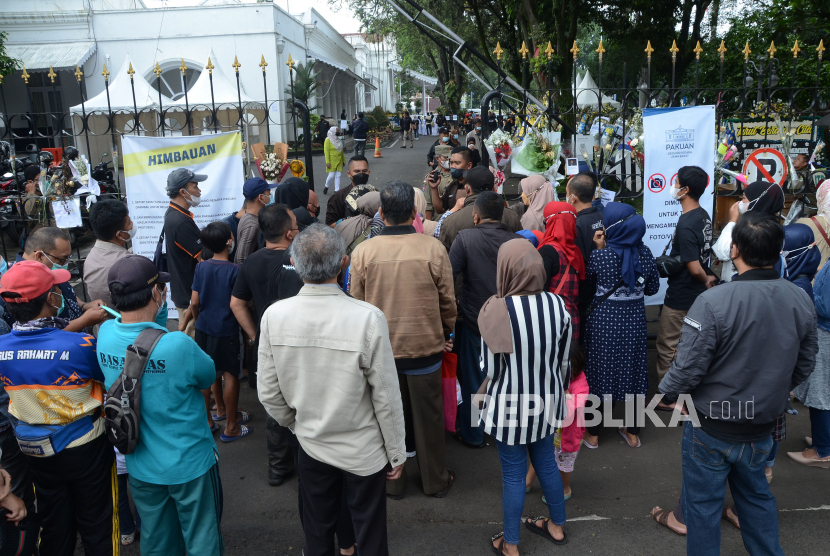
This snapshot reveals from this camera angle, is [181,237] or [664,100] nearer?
[181,237]

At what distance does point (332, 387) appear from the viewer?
Result: 2.48 metres

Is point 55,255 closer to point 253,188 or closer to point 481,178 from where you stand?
point 253,188

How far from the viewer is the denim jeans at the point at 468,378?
14.2 ft

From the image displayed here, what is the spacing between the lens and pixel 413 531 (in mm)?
3461

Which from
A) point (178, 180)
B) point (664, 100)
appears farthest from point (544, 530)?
point (664, 100)

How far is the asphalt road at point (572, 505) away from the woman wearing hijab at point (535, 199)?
5.70 feet

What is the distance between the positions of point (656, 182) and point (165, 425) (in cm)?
448

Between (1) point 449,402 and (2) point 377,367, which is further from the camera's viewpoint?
(1) point 449,402

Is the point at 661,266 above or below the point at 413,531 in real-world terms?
above

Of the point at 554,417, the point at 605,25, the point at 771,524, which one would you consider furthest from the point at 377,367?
the point at 605,25

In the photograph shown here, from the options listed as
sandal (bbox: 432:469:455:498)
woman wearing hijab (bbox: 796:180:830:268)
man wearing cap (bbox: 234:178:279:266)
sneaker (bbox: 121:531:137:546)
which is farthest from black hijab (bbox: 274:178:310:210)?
woman wearing hijab (bbox: 796:180:830:268)

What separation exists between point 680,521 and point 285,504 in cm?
231

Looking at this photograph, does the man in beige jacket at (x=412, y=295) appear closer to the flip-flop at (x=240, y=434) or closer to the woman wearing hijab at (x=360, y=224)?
the woman wearing hijab at (x=360, y=224)

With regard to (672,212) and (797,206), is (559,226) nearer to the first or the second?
(672,212)
